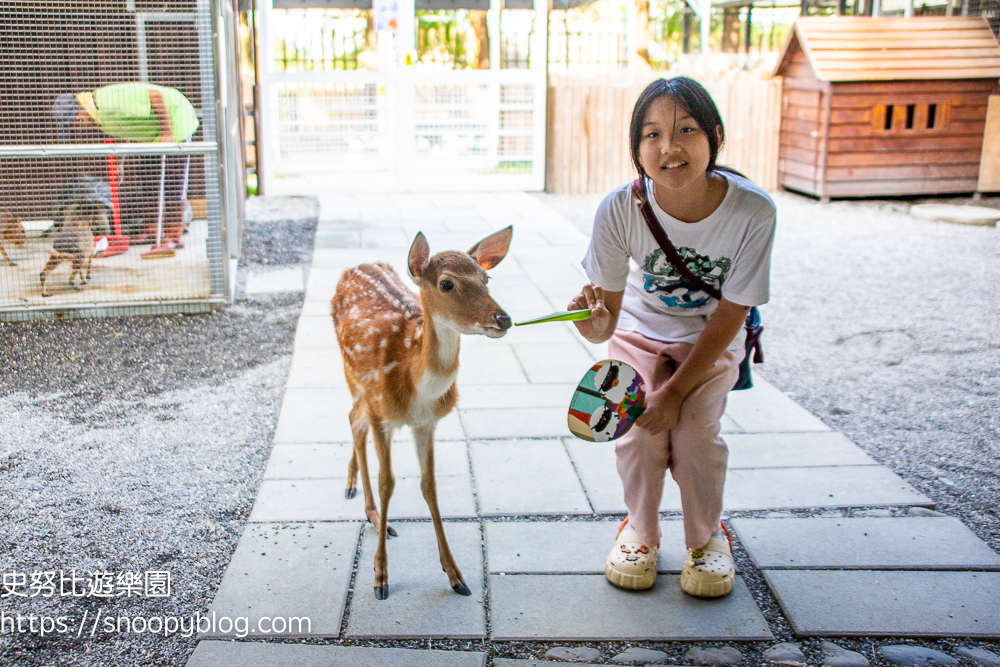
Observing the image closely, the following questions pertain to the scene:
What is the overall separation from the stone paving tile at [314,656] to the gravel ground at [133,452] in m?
0.09

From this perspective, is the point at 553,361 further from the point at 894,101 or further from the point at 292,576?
the point at 894,101

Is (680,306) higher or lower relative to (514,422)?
higher

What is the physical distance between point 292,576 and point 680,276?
1.54 meters

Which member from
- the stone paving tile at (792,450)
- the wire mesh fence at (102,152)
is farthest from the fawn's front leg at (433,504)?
the wire mesh fence at (102,152)

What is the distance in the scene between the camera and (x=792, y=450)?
12.9 ft

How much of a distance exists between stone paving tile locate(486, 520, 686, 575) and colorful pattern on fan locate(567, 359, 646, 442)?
57 centimetres

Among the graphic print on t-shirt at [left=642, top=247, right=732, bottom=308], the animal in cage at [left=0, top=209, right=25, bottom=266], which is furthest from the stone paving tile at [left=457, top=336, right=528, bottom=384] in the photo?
the animal in cage at [left=0, top=209, right=25, bottom=266]

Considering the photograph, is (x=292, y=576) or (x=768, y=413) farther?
(x=768, y=413)

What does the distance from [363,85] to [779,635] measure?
9894 millimetres

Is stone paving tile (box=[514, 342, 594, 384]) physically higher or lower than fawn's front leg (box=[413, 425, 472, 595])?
lower

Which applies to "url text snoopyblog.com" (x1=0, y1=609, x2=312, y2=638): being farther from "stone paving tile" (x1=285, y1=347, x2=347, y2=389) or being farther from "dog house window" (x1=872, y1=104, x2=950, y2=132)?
"dog house window" (x1=872, y1=104, x2=950, y2=132)

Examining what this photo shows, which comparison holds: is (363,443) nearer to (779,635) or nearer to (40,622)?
(40,622)

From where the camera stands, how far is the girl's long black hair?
2.43m

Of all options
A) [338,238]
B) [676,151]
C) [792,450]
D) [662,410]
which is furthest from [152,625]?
[338,238]
